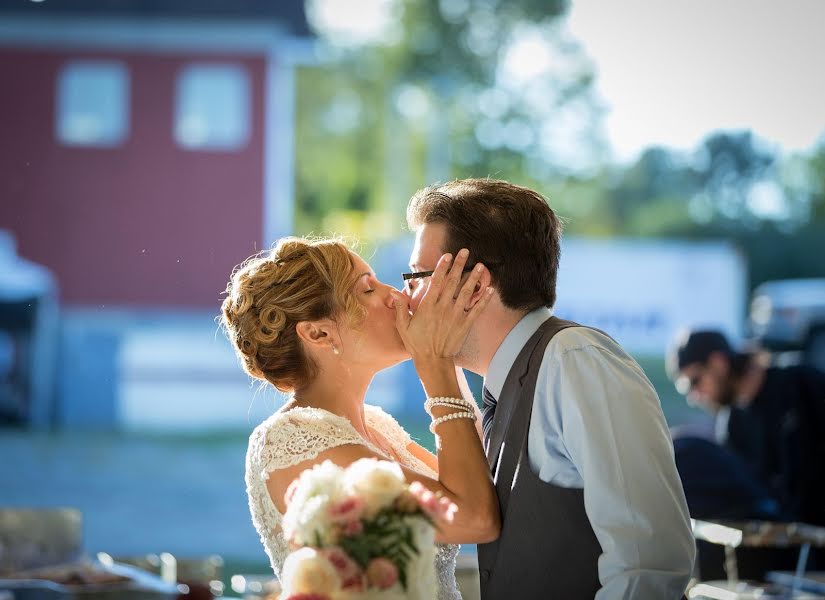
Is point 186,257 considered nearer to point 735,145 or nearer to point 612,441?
point 735,145

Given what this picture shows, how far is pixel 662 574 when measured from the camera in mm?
1878

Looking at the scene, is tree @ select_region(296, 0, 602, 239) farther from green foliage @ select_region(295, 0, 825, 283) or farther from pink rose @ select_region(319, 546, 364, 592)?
pink rose @ select_region(319, 546, 364, 592)

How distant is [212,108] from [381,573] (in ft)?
43.0

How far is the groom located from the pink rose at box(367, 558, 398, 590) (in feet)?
1.63

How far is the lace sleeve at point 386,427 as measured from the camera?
103 inches

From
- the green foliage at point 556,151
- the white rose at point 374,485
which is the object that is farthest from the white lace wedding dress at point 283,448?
the green foliage at point 556,151

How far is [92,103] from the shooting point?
1417cm

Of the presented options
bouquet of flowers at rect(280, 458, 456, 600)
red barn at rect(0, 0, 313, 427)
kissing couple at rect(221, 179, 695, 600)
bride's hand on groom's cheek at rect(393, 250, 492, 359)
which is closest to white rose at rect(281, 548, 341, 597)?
bouquet of flowers at rect(280, 458, 456, 600)

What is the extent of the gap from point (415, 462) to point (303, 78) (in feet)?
53.5

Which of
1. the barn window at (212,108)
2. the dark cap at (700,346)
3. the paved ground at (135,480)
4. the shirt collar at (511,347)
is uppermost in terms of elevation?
the barn window at (212,108)

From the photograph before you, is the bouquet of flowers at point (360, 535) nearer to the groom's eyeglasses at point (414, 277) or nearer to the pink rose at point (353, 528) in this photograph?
the pink rose at point (353, 528)

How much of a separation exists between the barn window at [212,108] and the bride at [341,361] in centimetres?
1191

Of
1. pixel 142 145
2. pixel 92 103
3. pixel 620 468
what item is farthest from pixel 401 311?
pixel 92 103

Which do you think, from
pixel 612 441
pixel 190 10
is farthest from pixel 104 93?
pixel 612 441
